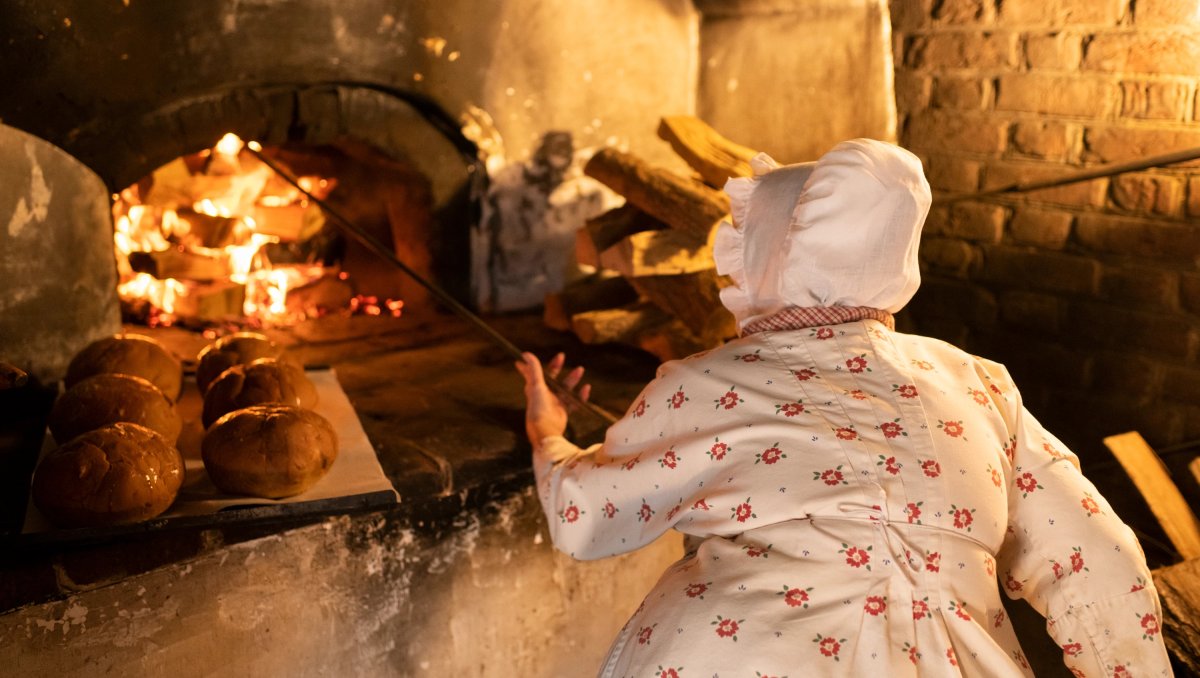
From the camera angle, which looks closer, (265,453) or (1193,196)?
(265,453)

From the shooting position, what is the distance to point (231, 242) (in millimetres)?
4582

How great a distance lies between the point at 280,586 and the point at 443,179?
2.32 meters

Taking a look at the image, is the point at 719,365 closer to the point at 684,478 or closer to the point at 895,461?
the point at 684,478

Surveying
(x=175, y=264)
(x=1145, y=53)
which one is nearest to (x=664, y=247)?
(x=1145, y=53)

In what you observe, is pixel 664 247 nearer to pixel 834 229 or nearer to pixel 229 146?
pixel 834 229

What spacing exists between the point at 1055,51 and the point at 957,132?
1.61 feet

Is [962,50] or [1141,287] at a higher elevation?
[962,50]

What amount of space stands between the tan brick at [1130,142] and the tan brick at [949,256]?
0.62 metres

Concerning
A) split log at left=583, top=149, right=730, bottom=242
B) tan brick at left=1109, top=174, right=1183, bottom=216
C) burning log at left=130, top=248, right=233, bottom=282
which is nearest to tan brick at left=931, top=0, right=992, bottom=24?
tan brick at left=1109, top=174, right=1183, bottom=216

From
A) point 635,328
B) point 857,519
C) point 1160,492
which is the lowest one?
point 1160,492

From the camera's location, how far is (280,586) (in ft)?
8.23

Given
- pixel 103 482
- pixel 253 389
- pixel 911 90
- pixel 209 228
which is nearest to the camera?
pixel 103 482

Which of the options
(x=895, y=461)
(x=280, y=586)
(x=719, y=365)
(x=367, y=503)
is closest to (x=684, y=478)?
(x=719, y=365)

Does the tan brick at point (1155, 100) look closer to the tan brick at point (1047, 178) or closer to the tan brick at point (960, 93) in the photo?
the tan brick at point (1047, 178)
